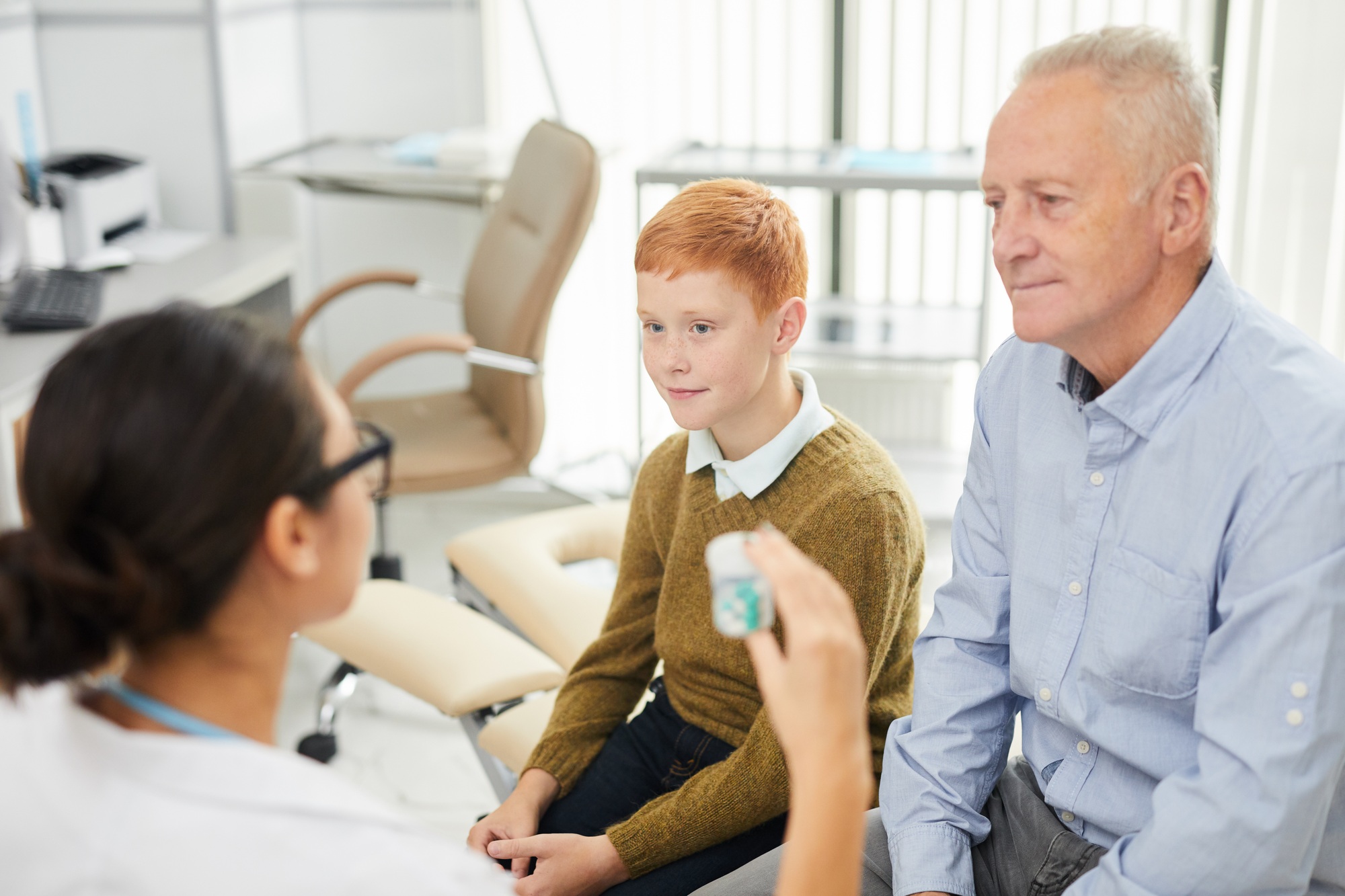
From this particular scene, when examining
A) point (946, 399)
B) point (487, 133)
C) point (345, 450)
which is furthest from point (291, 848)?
point (946, 399)

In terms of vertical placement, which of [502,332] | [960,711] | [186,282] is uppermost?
[186,282]

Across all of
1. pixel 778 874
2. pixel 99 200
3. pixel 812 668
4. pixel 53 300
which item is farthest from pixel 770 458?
pixel 99 200

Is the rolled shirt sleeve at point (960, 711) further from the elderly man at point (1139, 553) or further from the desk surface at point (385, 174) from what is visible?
the desk surface at point (385, 174)

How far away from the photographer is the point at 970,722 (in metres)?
1.32

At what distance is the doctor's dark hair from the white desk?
1293mm

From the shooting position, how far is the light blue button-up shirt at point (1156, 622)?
1033mm

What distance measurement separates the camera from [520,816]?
1450mm

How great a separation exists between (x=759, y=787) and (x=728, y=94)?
256cm

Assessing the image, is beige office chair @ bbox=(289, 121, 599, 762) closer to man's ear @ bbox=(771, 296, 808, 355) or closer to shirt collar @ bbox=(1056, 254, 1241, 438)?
man's ear @ bbox=(771, 296, 808, 355)

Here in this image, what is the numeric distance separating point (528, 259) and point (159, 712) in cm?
195

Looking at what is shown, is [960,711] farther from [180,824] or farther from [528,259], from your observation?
[528,259]

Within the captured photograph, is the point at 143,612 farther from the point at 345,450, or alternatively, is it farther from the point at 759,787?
the point at 759,787

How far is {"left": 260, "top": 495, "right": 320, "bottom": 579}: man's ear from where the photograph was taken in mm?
821

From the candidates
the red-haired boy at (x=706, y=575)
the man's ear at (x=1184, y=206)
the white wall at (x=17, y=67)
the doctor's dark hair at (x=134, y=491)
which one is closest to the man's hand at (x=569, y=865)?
the red-haired boy at (x=706, y=575)
